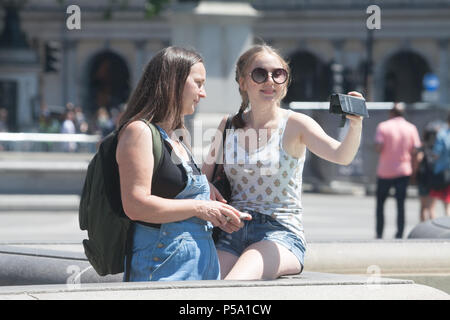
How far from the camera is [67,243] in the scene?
220 inches

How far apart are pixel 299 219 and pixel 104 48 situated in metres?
60.7

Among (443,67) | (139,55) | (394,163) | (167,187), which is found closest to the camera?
(167,187)

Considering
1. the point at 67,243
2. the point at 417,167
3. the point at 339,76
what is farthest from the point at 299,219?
the point at 339,76

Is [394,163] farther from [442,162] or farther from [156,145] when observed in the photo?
[156,145]

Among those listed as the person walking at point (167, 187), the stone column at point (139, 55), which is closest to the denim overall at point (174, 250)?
the person walking at point (167, 187)

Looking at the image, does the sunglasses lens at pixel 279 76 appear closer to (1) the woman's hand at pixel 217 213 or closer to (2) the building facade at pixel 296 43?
(1) the woman's hand at pixel 217 213

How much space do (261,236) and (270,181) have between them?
0.82 ft

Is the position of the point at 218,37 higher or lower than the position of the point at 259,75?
higher

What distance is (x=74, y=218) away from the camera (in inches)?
618

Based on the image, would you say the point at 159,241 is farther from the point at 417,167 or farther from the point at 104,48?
the point at 104,48

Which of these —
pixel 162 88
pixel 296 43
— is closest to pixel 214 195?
pixel 162 88

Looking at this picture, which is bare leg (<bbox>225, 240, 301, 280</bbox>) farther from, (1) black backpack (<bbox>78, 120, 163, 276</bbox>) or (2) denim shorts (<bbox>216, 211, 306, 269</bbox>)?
(1) black backpack (<bbox>78, 120, 163, 276</bbox>)

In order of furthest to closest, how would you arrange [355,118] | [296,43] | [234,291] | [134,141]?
[296,43] < [355,118] < [134,141] < [234,291]

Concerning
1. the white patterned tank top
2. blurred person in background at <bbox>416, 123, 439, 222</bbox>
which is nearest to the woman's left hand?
the white patterned tank top
